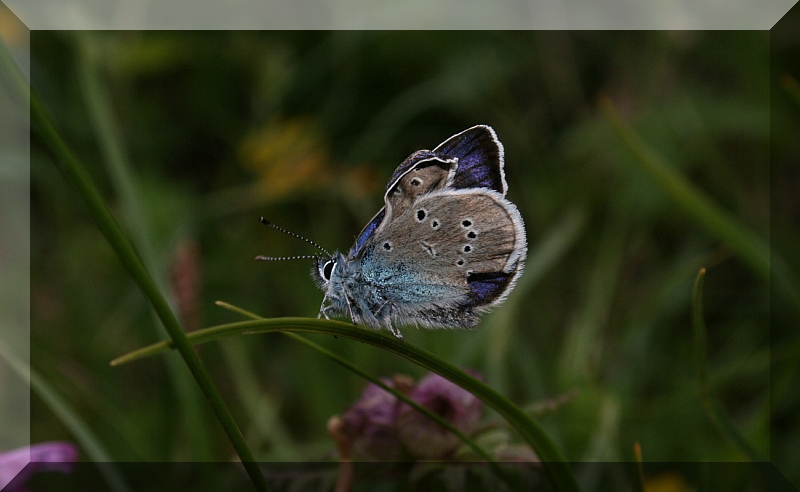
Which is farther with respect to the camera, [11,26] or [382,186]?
[382,186]

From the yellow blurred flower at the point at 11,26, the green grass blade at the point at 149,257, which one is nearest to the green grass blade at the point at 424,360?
the green grass blade at the point at 149,257

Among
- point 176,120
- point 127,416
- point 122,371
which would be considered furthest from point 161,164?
point 127,416

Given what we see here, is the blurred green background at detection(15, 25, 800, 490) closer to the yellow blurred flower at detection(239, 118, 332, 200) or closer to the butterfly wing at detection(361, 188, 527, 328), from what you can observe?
the yellow blurred flower at detection(239, 118, 332, 200)

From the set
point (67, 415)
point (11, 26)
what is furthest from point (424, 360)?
point (11, 26)

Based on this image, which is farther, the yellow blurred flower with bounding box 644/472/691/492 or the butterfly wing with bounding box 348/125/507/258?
the yellow blurred flower with bounding box 644/472/691/492

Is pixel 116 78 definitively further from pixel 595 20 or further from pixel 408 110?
pixel 595 20

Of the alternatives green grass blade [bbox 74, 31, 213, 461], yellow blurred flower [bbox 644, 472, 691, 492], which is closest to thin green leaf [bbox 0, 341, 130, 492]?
green grass blade [bbox 74, 31, 213, 461]

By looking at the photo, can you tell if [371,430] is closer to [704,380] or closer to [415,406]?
[415,406]

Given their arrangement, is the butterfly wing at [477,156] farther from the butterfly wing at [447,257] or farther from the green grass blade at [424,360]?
the green grass blade at [424,360]
